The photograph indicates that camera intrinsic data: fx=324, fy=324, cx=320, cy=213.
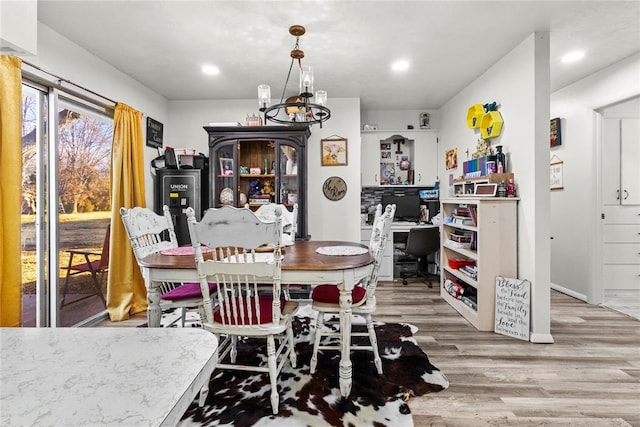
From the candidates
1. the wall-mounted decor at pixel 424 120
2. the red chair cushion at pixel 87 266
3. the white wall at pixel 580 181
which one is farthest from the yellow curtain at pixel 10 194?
the white wall at pixel 580 181

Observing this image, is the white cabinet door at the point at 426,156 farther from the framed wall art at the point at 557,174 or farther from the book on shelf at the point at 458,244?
the book on shelf at the point at 458,244

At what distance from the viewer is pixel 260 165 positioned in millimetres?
4039

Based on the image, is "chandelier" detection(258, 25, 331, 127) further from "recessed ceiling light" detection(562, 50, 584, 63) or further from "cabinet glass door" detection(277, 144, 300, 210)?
"recessed ceiling light" detection(562, 50, 584, 63)

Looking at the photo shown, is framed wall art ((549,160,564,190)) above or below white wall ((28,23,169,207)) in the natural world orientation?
below

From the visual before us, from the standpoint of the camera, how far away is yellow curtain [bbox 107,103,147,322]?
314cm

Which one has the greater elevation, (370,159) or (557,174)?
(370,159)

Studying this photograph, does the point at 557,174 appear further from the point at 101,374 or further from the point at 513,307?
the point at 101,374

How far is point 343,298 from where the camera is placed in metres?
1.83

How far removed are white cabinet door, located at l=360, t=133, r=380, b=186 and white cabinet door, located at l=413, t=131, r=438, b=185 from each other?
58 centimetres

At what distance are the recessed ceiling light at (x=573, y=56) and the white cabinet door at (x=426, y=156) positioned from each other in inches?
71.1

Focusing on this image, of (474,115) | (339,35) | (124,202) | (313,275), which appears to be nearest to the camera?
(313,275)

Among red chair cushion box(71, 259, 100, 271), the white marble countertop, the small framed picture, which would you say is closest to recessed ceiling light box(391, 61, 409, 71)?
the small framed picture

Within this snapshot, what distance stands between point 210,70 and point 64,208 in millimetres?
1881

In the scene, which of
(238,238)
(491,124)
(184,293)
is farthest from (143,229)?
(491,124)
